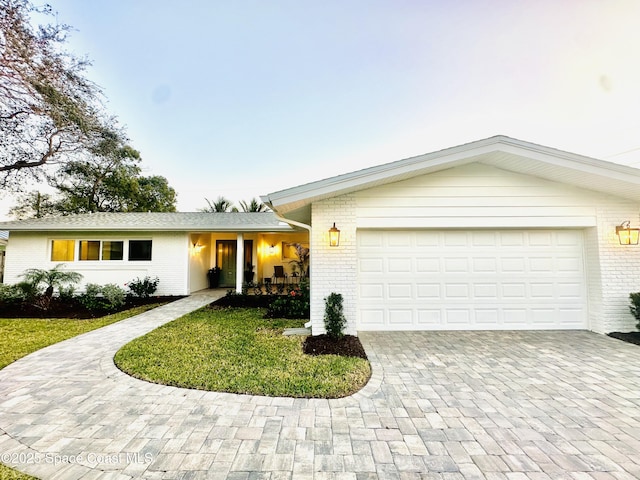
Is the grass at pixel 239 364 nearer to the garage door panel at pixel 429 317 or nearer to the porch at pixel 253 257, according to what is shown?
the garage door panel at pixel 429 317

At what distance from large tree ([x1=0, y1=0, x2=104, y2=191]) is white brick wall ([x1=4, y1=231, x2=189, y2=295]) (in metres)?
2.30

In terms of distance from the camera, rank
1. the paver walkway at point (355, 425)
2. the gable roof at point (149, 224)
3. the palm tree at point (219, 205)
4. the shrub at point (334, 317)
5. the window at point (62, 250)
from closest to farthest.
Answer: the paver walkway at point (355, 425)
the shrub at point (334, 317)
the gable roof at point (149, 224)
the window at point (62, 250)
the palm tree at point (219, 205)

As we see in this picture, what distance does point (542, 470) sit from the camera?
2.01m

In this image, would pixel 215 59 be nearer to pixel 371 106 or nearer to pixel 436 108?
pixel 371 106

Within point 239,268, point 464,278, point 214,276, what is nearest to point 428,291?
point 464,278

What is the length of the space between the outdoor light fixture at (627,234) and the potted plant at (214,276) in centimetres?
1360

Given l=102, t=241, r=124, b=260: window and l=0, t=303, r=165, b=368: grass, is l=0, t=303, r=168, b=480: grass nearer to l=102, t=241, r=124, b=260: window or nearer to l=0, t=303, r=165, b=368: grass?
l=0, t=303, r=165, b=368: grass

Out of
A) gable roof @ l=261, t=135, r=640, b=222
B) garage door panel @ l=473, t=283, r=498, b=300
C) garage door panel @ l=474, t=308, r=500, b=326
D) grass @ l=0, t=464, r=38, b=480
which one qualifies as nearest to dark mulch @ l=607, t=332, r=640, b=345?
garage door panel @ l=474, t=308, r=500, b=326

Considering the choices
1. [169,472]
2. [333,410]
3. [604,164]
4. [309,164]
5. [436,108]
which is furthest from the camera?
[309,164]

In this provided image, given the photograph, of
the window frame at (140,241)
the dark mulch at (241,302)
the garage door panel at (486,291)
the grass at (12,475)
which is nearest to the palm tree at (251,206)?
the window frame at (140,241)

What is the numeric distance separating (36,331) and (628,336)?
469 inches

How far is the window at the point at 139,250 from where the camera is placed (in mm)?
11148

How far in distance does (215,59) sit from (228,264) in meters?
8.77

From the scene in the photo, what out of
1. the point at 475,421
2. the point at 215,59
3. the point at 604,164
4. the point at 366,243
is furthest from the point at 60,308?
the point at 604,164
